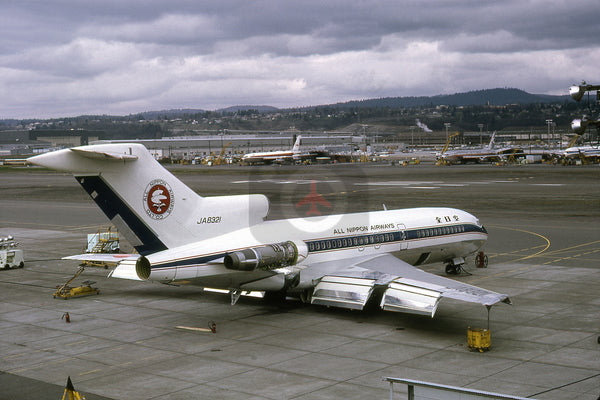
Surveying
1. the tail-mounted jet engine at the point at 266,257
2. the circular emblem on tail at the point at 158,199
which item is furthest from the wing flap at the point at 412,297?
the circular emblem on tail at the point at 158,199

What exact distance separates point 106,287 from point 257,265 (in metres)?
12.1

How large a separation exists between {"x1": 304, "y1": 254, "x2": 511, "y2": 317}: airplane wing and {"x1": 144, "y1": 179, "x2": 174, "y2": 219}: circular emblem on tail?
6167 millimetres

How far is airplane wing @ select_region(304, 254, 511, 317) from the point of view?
72.8 feet

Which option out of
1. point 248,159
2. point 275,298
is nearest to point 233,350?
point 275,298

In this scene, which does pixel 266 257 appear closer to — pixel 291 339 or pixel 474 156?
pixel 291 339

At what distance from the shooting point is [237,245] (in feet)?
79.1

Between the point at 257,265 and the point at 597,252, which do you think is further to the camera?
the point at 597,252

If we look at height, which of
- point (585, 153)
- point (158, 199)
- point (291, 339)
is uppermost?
point (158, 199)

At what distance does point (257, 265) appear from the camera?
2280cm

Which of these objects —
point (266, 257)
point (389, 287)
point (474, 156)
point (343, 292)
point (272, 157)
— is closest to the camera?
point (266, 257)

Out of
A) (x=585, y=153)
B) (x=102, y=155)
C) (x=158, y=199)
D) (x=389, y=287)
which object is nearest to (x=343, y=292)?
(x=389, y=287)

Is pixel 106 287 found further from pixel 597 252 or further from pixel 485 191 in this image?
pixel 485 191

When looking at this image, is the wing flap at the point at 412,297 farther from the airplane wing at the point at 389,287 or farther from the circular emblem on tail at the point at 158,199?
the circular emblem on tail at the point at 158,199

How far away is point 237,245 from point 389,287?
5697 mm
